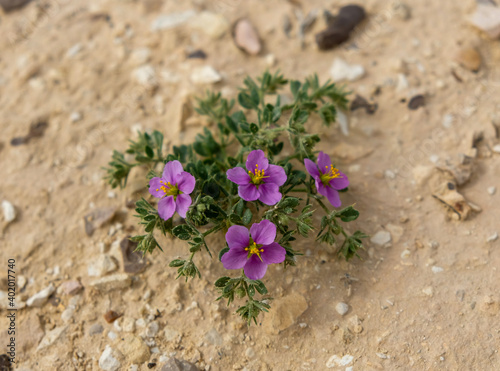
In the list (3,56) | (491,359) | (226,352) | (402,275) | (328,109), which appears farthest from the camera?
(3,56)

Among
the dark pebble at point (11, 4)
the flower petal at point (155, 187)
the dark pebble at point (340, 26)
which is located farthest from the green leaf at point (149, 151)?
the dark pebble at point (11, 4)

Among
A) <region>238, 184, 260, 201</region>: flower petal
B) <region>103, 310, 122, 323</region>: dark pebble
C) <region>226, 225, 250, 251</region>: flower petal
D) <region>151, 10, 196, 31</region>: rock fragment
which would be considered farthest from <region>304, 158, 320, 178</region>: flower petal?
<region>151, 10, 196, 31</region>: rock fragment

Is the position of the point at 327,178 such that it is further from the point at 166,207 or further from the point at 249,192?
the point at 166,207

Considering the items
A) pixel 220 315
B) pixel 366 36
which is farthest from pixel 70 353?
pixel 366 36

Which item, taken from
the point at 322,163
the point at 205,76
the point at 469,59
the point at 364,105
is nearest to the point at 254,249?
the point at 322,163

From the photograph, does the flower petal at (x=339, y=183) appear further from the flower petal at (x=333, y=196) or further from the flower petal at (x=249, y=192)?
the flower petal at (x=249, y=192)

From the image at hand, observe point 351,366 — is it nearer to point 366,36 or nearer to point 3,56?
point 366,36
